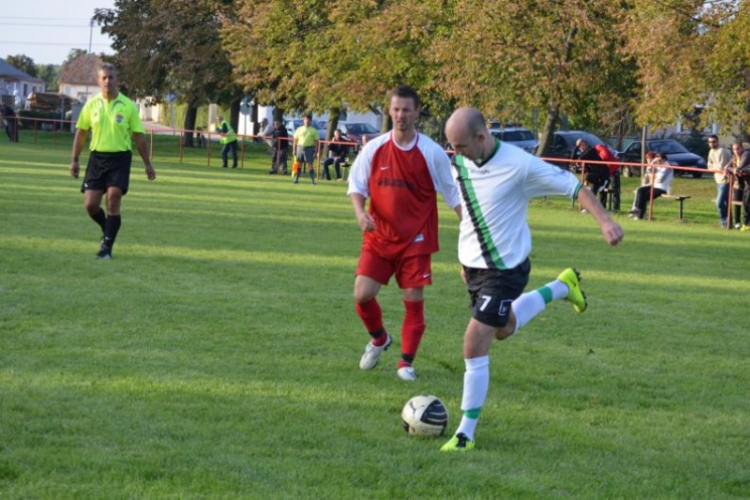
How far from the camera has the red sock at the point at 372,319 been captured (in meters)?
8.43

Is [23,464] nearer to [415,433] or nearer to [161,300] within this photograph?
[415,433]

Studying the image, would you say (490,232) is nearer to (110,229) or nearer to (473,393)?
(473,393)

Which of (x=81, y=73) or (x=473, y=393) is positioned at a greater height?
(x=81, y=73)

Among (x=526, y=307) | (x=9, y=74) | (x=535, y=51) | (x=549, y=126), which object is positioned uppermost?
(x=9, y=74)

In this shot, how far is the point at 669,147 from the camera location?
48406 millimetres

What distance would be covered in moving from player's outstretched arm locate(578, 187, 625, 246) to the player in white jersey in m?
0.10

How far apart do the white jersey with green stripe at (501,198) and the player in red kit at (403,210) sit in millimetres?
1360

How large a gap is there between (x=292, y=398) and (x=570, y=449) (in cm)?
178

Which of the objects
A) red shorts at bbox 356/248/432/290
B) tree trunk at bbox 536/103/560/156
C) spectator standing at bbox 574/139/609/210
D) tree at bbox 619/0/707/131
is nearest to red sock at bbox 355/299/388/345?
red shorts at bbox 356/248/432/290

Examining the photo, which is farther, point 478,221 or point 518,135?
point 518,135

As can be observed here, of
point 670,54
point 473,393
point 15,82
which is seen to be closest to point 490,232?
point 473,393

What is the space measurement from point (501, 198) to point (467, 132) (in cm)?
48

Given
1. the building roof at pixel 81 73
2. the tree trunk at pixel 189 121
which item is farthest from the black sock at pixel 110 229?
the building roof at pixel 81 73

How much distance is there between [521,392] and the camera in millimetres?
7992
